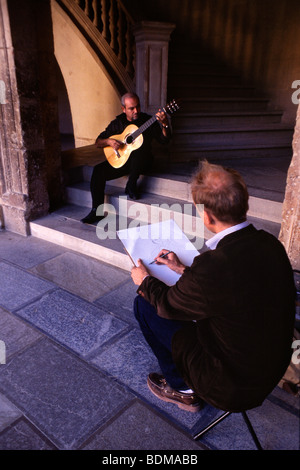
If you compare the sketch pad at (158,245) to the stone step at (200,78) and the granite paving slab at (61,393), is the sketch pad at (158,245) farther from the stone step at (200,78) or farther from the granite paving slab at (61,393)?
the stone step at (200,78)

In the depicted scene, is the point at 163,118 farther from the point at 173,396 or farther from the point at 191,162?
the point at 173,396

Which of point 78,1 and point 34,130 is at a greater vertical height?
point 78,1

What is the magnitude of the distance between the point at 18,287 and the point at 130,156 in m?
1.92

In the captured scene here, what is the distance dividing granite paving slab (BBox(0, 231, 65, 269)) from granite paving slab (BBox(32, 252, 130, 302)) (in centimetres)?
14

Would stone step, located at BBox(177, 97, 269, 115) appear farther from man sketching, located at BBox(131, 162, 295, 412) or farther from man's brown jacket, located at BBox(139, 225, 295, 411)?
man's brown jacket, located at BBox(139, 225, 295, 411)

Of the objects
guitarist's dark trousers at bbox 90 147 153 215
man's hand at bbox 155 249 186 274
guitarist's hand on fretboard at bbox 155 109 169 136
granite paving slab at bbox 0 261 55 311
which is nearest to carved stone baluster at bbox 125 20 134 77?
guitarist's dark trousers at bbox 90 147 153 215

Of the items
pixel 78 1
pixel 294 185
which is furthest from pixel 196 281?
pixel 78 1

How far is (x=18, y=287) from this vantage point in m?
3.20

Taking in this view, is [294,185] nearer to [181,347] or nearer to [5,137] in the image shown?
[181,347]

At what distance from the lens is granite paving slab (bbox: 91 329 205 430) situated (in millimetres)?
1951

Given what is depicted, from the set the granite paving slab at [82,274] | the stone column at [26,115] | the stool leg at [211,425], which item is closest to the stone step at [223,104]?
the stone column at [26,115]

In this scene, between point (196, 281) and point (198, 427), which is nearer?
point (196, 281)

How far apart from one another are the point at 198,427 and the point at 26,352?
47.8 inches

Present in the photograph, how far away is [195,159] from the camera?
5.26 metres
